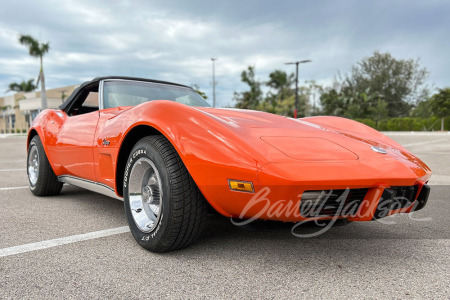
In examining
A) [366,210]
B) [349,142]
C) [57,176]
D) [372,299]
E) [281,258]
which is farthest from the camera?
[57,176]

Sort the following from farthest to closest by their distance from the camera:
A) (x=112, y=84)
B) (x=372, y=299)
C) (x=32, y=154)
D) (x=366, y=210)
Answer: (x=32, y=154) < (x=112, y=84) < (x=366, y=210) < (x=372, y=299)

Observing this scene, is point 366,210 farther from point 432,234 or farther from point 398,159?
point 432,234

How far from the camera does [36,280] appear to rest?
71.7 inches

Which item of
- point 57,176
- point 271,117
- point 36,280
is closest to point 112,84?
point 57,176

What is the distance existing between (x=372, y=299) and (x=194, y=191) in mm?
1032

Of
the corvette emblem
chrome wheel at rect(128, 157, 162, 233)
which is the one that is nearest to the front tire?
chrome wheel at rect(128, 157, 162, 233)

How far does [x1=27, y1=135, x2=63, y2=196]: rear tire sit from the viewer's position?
12.9ft

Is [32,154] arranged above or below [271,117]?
below

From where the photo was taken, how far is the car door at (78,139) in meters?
3.00

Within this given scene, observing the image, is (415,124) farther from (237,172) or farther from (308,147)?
(237,172)

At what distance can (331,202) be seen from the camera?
194 cm

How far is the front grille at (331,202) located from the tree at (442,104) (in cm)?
4016

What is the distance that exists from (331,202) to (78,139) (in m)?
2.23

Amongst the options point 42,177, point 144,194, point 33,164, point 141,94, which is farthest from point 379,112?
point 144,194
